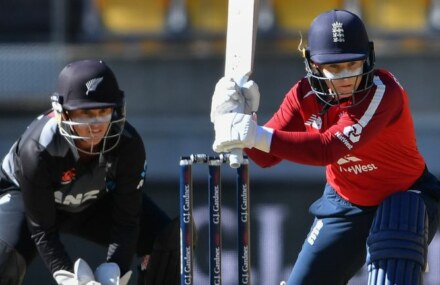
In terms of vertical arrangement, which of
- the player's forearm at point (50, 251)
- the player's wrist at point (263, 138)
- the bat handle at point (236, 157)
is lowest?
the player's forearm at point (50, 251)

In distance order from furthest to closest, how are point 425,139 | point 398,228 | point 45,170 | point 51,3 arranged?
point 51,3
point 425,139
point 45,170
point 398,228

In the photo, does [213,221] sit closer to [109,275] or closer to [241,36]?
[109,275]

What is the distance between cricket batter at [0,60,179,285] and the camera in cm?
435

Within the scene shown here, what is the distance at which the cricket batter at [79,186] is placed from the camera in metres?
4.35

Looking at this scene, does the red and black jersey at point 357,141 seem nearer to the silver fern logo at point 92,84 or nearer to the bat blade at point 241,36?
the bat blade at point 241,36

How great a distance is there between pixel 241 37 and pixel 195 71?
3.37 metres

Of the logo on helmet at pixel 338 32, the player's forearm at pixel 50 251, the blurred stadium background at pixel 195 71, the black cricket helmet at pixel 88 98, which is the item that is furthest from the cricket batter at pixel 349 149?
the blurred stadium background at pixel 195 71

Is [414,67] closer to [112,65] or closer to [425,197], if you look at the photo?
[112,65]

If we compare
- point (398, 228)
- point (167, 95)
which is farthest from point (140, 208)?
point (167, 95)

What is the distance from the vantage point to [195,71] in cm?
762

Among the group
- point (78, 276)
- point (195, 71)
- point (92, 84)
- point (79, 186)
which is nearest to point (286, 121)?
point (92, 84)

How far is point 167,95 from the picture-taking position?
25.0 feet

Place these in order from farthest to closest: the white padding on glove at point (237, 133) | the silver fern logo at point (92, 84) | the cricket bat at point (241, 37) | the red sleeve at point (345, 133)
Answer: the silver fern logo at point (92, 84) < the cricket bat at point (241, 37) < the red sleeve at point (345, 133) < the white padding on glove at point (237, 133)

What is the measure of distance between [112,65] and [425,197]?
149 inches
